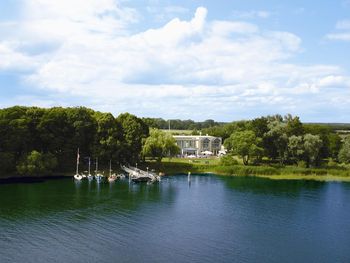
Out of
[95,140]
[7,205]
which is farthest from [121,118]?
[7,205]

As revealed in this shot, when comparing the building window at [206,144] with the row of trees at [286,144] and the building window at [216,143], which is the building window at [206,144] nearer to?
the building window at [216,143]

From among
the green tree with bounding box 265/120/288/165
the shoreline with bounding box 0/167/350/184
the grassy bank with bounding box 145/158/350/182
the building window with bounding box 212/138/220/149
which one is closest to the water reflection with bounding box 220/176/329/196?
the grassy bank with bounding box 145/158/350/182

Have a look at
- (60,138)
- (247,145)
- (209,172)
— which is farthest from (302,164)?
(60,138)

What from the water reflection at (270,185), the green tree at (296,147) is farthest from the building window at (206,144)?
the water reflection at (270,185)

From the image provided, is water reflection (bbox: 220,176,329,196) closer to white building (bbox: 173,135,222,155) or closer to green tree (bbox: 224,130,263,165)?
green tree (bbox: 224,130,263,165)

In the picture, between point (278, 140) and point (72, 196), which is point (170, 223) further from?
point (278, 140)
